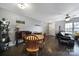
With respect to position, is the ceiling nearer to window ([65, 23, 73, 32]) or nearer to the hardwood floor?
window ([65, 23, 73, 32])

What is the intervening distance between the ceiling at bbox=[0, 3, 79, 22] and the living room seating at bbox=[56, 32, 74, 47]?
42 centimetres

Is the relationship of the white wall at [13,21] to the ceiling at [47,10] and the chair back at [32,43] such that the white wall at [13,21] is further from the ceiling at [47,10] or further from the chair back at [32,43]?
the chair back at [32,43]

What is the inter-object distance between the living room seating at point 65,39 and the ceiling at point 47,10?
1.37 ft

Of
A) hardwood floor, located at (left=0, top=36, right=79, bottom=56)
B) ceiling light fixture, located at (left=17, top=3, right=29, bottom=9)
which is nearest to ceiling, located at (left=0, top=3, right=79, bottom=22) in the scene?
ceiling light fixture, located at (left=17, top=3, right=29, bottom=9)

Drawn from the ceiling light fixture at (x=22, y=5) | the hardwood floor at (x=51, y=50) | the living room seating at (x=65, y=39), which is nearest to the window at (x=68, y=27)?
the living room seating at (x=65, y=39)

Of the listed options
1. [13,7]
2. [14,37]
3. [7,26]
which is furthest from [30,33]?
[13,7]

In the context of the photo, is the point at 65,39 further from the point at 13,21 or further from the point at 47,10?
the point at 13,21

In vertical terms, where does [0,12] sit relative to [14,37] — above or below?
above

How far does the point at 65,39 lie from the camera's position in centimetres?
258

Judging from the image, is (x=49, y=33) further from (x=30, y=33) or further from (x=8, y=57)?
(x=8, y=57)

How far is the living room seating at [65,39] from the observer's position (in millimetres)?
2541

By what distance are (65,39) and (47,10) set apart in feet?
2.77

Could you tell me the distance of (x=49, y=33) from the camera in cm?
261

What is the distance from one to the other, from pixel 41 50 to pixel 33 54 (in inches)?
8.7
